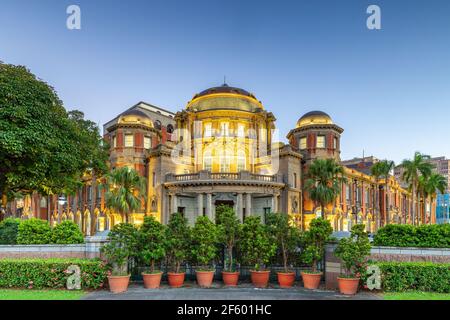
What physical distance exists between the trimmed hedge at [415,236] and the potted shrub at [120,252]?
11.2 meters

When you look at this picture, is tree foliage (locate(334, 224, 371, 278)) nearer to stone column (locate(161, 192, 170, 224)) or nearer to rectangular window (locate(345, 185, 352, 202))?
stone column (locate(161, 192, 170, 224))

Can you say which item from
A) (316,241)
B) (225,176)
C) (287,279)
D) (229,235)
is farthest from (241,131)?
(287,279)

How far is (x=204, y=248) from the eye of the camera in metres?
16.9

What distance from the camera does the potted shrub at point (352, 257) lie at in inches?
586

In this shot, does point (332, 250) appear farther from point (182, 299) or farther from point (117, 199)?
point (117, 199)

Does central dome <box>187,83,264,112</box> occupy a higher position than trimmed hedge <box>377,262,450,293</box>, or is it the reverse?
central dome <box>187,83,264,112</box>

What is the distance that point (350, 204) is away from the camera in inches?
2226

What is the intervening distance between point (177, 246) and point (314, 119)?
39.5m

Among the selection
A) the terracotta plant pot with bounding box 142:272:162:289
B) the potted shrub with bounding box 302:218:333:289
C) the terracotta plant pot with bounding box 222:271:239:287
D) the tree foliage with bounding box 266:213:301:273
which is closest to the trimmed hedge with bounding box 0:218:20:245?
the terracotta plant pot with bounding box 142:272:162:289

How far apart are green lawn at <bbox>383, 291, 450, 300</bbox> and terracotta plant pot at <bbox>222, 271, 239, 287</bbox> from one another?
6405 millimetres

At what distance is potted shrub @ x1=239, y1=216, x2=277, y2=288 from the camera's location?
17.1 meters

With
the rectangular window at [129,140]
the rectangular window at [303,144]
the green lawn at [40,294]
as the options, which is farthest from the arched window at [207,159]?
the green lawn at [40,294]

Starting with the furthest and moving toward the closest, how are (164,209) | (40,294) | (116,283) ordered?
(164,209) → (116,283) → (40,294)

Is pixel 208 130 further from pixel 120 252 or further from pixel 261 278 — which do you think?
pixel 120 252
